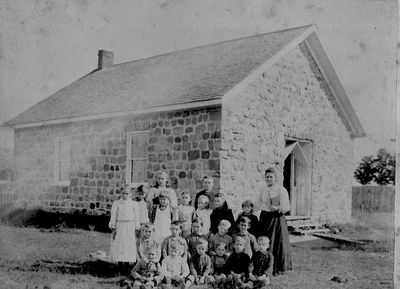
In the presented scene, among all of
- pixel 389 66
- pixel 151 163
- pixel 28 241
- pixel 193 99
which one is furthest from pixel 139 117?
pixel 389 66

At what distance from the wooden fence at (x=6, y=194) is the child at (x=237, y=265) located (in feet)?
24.5

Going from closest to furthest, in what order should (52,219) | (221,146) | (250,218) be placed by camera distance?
(250,218) → (221,146) → (52,219)

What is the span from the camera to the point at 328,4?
7.43 meters

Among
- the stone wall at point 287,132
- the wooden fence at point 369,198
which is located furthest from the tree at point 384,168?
the stone wall at point 287,132

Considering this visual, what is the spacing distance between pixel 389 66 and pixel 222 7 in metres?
2.68

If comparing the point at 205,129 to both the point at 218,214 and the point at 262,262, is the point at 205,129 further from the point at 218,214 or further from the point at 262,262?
the point at 262,262

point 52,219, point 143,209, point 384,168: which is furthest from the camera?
point 52,219

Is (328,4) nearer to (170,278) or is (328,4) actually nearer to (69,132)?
(170,278)

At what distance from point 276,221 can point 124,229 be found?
2111mm

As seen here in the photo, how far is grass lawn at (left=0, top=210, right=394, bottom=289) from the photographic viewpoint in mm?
6105

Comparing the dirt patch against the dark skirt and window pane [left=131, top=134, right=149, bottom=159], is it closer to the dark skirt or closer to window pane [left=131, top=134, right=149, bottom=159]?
window pane [left=131, top=134, right=149, bottom=159]

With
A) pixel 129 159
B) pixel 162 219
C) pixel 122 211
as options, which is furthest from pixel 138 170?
pixel 162 219

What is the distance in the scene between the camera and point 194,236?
628cm

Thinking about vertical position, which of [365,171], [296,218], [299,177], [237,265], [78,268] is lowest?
[78,268]
